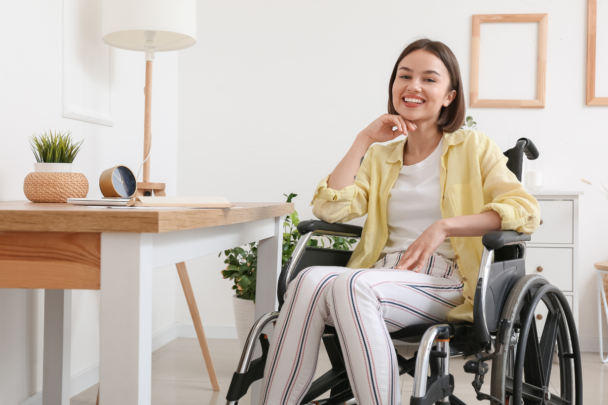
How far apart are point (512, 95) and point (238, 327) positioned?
5.74 ft

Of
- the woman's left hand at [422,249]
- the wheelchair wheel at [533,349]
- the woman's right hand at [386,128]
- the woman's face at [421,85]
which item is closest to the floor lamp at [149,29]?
the woman's right hand at [386,128]

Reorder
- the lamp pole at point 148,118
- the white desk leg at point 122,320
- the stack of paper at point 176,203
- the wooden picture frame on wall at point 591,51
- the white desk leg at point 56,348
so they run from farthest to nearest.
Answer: the wooden picture frame on wall at point 591,51
the lamp pole at point 148,118
the white desk leg at point 56,348
the stack of paper at point 176,203
the white desk leg at point 122,320

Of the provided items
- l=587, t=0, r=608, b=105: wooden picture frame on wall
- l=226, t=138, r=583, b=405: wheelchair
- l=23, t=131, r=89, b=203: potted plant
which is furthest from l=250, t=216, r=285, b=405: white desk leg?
l=587, t=0, r=608, b=105: wooden picture frame on wall

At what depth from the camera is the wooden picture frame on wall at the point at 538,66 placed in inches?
105

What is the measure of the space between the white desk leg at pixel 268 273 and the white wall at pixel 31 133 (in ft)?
2.46

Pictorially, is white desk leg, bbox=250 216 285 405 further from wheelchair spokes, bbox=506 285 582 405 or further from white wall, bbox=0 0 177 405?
white wall, bbox=0 0 177 405

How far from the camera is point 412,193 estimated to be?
1.44 metres

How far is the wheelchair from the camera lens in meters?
1.04

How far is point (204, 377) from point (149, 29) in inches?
53.7

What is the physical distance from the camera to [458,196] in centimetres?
136

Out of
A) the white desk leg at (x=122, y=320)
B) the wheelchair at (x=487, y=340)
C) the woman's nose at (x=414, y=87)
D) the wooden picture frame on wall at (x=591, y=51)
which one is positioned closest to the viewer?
the white desk leg at (x=122, y=320)

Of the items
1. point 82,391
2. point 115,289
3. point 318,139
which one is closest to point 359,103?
point 318,139

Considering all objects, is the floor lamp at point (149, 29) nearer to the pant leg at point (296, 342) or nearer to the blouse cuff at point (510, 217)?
Answer: the pant leg at point (296, 342)

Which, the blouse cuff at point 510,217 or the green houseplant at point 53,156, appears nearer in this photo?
the blouse cuff at point 510,217
